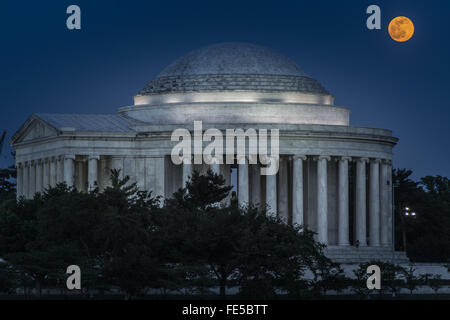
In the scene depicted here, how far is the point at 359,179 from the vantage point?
178875mm

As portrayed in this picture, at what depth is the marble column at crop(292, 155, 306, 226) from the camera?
174 m

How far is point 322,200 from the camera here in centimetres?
17600

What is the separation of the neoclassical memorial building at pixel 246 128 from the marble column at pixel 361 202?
0.39 feet

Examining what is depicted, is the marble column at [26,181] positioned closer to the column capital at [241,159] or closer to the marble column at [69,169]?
the marble column at [69,169]

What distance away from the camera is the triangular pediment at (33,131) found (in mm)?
176750

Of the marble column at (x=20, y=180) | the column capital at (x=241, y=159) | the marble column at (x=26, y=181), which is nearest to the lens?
the column capital at (x=241, y=159)

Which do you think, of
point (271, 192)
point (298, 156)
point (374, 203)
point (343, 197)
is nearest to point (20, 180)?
point (271, 192)

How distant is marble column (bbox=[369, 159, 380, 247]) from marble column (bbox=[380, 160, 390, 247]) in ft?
3.27

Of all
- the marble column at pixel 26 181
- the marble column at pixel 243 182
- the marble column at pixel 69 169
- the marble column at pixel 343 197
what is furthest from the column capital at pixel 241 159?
the marble column at pixel 26 181

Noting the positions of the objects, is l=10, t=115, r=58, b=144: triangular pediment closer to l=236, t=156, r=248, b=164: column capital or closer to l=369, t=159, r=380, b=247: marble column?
l=236, t=156, r=248, b=164: column capital

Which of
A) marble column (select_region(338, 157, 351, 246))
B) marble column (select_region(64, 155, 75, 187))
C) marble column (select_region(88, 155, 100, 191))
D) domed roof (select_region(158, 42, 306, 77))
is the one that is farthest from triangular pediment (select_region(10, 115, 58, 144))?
marble column (select_region(338, 157, 351, 246))

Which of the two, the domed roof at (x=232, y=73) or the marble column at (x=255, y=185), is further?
the domed roof at (x=232, y=73)

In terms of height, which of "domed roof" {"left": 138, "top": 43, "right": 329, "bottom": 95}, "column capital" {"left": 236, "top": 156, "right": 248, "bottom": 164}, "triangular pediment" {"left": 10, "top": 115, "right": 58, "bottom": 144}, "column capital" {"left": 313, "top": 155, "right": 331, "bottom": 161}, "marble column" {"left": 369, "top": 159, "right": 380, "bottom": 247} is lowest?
"marble column" {"left": 369, "top": 159, "right": 380, "bottom": 247}
